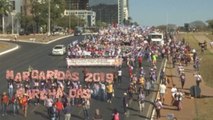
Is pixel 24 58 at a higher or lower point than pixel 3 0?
lower

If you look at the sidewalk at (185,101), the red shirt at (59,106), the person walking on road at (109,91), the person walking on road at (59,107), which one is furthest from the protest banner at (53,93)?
the sidewalk at (185,101)

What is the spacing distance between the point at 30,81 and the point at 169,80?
13.8 meters

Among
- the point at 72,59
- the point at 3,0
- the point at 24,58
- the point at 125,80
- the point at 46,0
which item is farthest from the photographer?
the point at 46,0

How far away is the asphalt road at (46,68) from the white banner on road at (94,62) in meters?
0.85

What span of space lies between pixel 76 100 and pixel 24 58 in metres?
34.0

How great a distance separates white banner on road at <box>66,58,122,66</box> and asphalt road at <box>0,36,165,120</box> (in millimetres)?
848

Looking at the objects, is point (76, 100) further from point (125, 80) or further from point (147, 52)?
point (147, 52)

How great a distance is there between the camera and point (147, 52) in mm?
66000

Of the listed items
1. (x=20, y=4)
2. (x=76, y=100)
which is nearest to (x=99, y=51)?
(x=76, y=100)

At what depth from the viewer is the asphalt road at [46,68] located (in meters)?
35.2

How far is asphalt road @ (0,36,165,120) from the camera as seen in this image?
3525 cm

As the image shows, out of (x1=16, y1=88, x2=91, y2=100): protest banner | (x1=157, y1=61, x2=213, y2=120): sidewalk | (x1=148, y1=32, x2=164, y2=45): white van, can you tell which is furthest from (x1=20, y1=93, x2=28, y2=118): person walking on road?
(x1=148, y1=32, x2=164, y2=45): white van

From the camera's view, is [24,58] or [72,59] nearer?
[72,59]

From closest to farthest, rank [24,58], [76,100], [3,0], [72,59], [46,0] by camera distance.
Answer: [76,100] → [72,59] → [24,58] → [3,0] → [46,0]
